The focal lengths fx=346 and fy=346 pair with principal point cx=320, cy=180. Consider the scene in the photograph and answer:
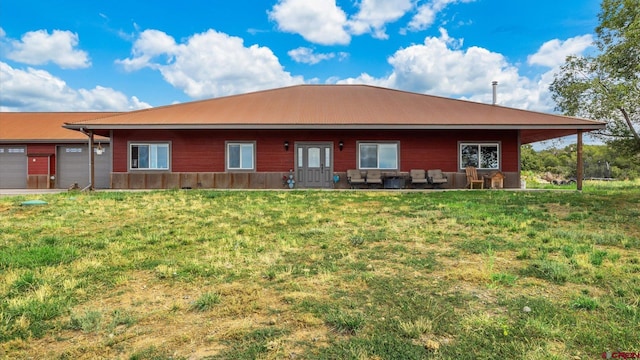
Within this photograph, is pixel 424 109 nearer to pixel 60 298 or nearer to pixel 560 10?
pixel 560 10

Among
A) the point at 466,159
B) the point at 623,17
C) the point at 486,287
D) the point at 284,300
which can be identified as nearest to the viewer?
the point at 284,300

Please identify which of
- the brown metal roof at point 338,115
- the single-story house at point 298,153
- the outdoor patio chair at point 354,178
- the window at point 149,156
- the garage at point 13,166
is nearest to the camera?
the brown metal roof at point 338,115

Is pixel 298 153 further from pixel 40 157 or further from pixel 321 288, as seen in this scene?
pixel 40 157

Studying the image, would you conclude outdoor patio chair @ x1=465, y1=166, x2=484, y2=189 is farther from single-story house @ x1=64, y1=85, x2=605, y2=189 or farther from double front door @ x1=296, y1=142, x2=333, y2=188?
double front door @ x1=296, y1=142, x2=333, y2=188

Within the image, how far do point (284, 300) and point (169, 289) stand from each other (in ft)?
3.78

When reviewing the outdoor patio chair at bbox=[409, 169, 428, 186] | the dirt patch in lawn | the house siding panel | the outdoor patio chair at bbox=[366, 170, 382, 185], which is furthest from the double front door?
the dirt patch in lawn

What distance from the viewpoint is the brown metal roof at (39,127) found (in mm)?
15750

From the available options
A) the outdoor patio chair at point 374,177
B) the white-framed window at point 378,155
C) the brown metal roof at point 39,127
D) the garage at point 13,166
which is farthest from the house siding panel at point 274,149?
the garage at point 13,166

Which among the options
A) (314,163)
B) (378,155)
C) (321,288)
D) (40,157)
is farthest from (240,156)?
(321,288)

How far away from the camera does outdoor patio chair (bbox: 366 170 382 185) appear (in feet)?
44.2

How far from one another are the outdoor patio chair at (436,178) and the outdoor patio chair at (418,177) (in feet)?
0.66

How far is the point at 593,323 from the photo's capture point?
2.42 metres

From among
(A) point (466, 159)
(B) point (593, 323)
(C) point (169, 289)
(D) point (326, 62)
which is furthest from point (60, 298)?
(D) point (326, 62)

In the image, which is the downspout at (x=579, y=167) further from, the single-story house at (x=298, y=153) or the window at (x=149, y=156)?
the window at (x=149, y=156)
